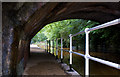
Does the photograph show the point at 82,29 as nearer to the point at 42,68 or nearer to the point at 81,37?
the point at 81,37

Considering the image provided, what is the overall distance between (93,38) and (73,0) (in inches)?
414

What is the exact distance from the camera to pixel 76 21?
28.3 ft

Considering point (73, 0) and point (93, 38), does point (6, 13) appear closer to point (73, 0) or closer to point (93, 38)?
point (73, 0)

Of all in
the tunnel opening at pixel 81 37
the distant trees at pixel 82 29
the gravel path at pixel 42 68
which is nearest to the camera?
the gravel path at pixel 42 68

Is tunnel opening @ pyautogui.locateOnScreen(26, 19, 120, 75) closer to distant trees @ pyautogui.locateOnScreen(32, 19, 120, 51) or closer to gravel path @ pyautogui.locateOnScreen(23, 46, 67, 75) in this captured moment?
distant trees @ pyautogui.locateOnScreen(32, 19, 120, 51)

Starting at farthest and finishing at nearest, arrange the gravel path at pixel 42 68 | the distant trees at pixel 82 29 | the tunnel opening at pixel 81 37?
the distant trees at pixel 82 29, the tunnel opening at pixel 81 37, the gravel path at pixel 42 68

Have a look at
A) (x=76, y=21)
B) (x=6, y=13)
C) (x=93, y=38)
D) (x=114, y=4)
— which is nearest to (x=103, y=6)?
(x=114, y=4)

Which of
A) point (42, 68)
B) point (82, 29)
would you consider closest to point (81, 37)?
point (82, 29)

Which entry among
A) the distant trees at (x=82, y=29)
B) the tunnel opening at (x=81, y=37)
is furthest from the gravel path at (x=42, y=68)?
the distant trees at (x=82, y=29)

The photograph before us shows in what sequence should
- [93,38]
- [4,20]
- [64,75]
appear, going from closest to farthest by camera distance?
[4,20]
[64,75]
[93,38]

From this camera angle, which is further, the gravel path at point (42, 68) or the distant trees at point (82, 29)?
the distant trees at point (82, 29)

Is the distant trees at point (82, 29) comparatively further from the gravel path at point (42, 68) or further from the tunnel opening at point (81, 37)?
the gravel path at point (42, 68)

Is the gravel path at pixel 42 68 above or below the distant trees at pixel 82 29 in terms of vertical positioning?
below

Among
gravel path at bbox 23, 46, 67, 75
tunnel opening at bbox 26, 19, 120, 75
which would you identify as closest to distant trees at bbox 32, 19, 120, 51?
tunnel opening at bbox 26, 19, 120, 75
